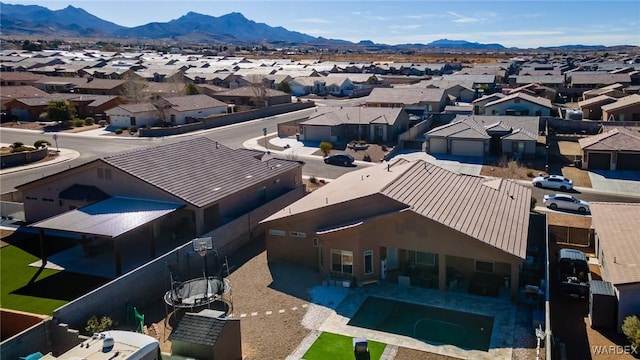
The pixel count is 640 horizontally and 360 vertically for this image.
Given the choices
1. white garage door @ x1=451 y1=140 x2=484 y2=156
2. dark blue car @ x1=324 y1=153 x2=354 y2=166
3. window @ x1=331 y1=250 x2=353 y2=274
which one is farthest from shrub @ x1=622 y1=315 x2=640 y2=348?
white garage door @ x1=451 y1=140 x2=484 y2=156

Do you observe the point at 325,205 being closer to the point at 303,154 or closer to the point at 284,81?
the point at 303,154

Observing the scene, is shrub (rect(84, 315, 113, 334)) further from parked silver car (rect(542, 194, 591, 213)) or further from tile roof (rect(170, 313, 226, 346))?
parked silver car (rect(542, 194, 591, 213))

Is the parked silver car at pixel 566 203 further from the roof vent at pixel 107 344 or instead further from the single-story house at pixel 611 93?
the single-story house at pixel 611 93

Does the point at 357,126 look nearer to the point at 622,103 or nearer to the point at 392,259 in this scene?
the point at 622,103

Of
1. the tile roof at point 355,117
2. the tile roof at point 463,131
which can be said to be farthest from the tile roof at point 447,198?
the tile roof at point 355,117

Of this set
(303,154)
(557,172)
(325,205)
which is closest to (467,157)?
(557,172)

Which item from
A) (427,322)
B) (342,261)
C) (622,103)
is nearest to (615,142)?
(622,103)
